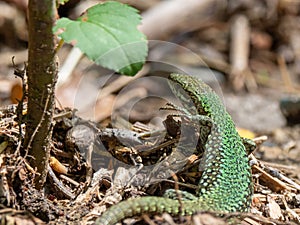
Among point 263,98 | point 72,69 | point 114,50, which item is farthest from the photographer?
point 263,98

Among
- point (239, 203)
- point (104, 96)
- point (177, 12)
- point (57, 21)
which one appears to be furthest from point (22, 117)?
point (177, 12)

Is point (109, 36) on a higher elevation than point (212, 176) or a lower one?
higher

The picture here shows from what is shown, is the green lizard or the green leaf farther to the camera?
the green lizard

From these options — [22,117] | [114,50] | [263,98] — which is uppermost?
[114,50]

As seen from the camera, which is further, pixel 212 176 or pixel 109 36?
pixel 212 176

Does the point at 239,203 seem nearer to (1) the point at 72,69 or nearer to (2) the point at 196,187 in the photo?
(2) the point at 196,187
